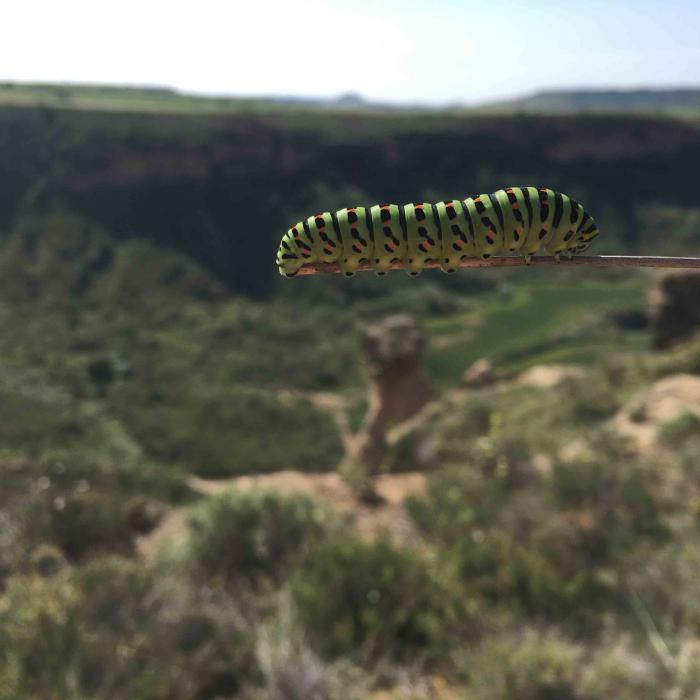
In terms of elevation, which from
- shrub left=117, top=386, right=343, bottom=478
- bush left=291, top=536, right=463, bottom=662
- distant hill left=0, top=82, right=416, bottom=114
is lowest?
shrub left=117, top=386, right=343, bottom=478

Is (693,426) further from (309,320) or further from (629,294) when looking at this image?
(629,294)

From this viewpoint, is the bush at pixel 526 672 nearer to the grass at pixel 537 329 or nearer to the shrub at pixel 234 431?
the shrub at pixel 234 431

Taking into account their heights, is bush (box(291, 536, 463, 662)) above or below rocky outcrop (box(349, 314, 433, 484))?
above

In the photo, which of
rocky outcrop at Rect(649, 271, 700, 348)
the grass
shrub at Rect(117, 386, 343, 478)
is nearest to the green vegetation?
shrub at Rect(117, 386, 343, 478)

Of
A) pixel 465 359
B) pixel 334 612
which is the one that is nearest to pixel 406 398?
pixel 334 612

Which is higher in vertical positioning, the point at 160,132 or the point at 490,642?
the point at 160,132

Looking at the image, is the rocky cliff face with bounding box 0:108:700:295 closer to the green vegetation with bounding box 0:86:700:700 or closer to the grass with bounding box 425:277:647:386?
the green vegetation with bounding box 0:86:700:700

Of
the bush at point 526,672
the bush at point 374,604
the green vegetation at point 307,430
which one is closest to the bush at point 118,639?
the green vegetation at point 307,430
